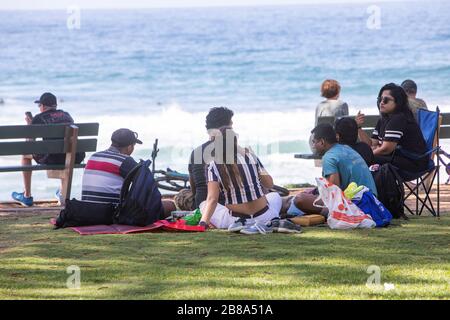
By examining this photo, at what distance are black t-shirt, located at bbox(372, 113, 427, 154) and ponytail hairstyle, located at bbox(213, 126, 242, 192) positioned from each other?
5.52 ft

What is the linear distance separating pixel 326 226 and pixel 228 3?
195ft

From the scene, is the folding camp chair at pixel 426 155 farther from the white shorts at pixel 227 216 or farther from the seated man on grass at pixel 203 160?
the seated man on grass at pixel 203 160

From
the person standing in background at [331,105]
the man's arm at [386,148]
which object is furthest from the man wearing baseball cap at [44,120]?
the man's arm at [386,148]

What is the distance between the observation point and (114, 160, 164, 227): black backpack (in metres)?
9.54

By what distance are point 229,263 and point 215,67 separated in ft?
130

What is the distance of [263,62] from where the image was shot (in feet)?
156

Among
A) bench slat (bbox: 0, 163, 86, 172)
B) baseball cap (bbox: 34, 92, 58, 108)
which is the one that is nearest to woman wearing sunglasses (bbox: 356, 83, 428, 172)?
bench slat (bbox: 0, 163, 86, 172)

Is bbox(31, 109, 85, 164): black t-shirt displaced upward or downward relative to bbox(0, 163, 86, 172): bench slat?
upward

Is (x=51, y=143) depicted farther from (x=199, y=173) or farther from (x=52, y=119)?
(x=199, y=173)

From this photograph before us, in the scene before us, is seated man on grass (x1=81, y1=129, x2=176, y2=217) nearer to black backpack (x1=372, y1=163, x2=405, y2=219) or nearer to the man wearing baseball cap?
black backpack (x1=372, y1=163, x2=405, y2=219)

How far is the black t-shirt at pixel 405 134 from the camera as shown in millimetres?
10406

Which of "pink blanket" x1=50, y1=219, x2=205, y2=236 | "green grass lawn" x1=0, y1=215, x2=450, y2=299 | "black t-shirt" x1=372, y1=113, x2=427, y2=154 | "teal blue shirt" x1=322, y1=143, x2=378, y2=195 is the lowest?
"green grass lawn" x1=0, y1=215, x2=450, y2=299
